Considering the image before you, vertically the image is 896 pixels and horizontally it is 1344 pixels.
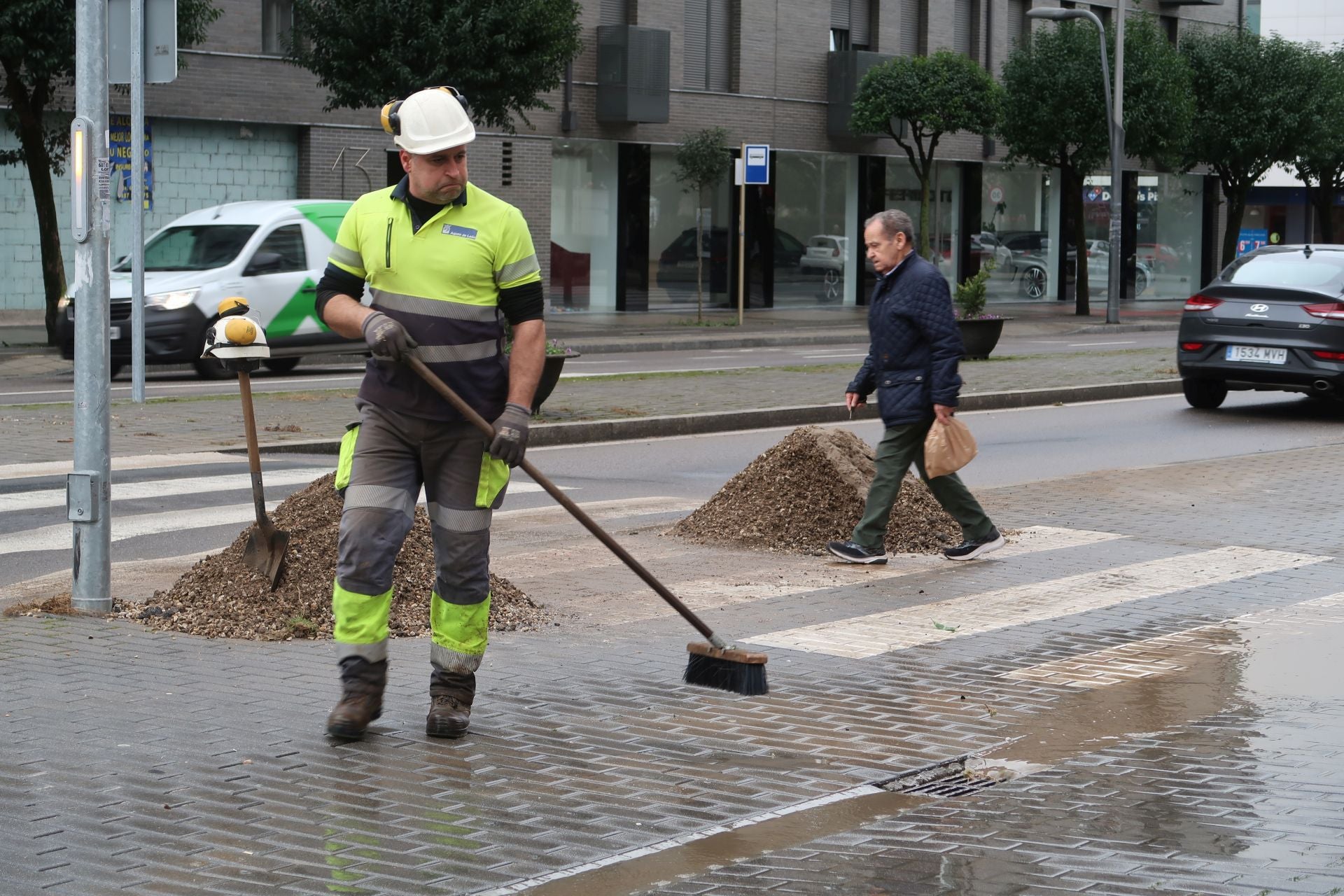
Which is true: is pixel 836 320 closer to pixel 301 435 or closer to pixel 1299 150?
pixel 1299 150

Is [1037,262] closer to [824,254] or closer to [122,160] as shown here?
[824,254]

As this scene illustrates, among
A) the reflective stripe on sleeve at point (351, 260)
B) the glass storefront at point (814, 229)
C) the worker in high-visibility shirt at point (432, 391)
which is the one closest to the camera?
the worker in high-visibility shirt at point (432, 391)

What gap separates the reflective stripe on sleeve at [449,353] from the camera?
567 cm

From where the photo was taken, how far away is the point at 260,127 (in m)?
31.0

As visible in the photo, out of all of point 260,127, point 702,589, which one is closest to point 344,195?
point 260,127

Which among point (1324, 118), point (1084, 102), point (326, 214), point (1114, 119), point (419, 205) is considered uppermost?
point (1324, 118)

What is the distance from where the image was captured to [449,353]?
18.6ft

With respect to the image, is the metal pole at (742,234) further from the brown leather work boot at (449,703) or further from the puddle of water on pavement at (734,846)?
the puddle of water on pavement at (734,846)

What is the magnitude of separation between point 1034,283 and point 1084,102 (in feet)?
25.5

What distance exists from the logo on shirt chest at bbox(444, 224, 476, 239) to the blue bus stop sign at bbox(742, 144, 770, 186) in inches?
980

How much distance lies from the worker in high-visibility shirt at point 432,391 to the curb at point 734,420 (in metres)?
7.57

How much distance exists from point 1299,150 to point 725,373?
29314mm

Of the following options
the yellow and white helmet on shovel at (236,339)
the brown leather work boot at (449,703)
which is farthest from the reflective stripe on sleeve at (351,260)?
the brown leather work boot at (449,703)

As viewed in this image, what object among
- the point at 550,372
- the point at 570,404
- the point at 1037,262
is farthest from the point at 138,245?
the point at 1037,262
